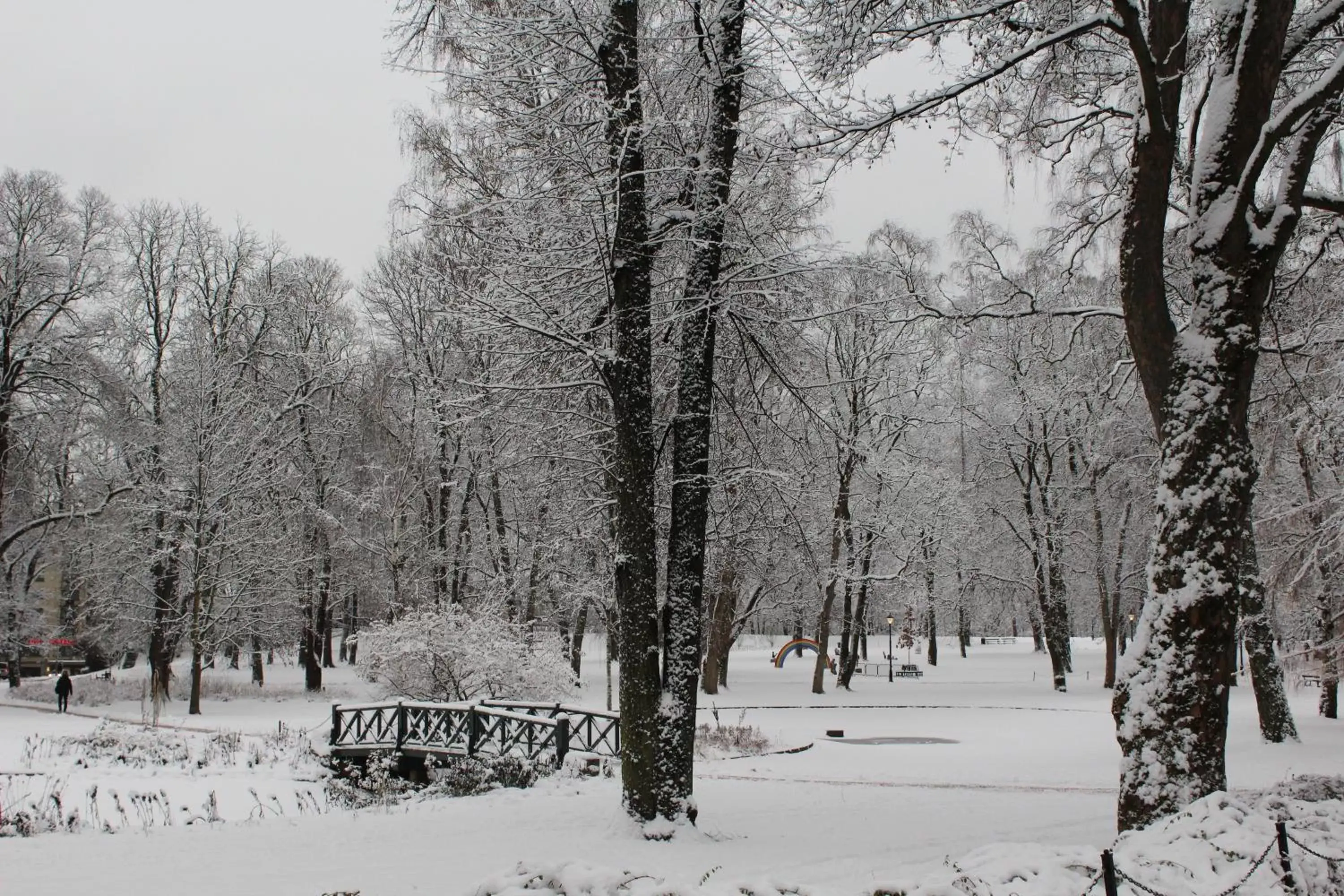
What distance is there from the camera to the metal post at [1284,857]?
5398mm

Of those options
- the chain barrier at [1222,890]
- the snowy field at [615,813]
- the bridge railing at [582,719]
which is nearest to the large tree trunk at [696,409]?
the snowy field at [615,813]

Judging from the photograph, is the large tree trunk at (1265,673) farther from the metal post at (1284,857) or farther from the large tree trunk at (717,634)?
the large tree trunk at (717,634)

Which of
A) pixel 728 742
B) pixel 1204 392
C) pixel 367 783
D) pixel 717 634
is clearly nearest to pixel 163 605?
pixel 717 634

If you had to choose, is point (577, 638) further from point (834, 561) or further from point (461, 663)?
point (461, 663)

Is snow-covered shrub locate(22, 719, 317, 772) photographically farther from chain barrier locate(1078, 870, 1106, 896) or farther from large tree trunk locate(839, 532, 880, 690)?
large tree trunk locate(839, 532, 880, 690)

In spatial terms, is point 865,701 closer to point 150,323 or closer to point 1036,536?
point 1036,536

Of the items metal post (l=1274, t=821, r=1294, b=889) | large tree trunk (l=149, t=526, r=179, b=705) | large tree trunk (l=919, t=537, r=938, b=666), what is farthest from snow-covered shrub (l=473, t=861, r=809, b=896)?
large tree trunk (l=919, t=537, r=938, b=666)

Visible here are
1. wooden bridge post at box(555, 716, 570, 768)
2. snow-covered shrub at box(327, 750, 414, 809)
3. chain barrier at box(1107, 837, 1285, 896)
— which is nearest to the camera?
chain barrier at box(1107, 837, 1285, 896)

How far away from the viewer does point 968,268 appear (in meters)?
24.5

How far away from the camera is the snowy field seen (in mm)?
7559

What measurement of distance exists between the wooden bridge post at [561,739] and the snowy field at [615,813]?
30.7 inches

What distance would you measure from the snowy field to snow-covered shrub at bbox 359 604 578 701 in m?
2.00

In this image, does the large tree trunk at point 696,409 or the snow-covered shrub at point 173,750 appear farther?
the snow-covered shrub at point 173,750

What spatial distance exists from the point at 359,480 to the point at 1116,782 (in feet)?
85.6
